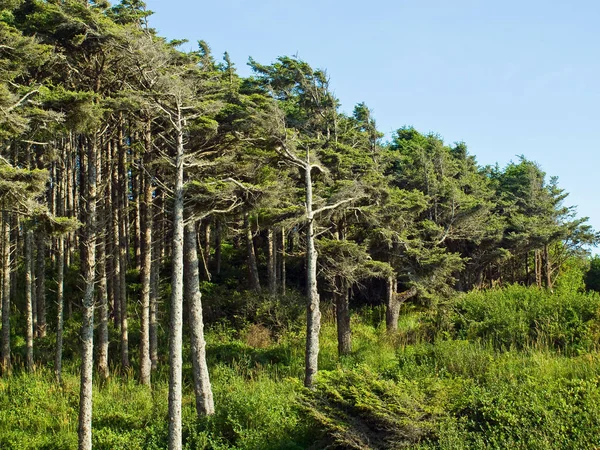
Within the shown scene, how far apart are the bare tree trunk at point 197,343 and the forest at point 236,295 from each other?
0.06 meters

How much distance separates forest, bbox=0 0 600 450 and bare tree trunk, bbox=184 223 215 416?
0.06 metres

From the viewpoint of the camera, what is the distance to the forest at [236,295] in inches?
488

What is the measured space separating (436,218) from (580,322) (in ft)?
36.4

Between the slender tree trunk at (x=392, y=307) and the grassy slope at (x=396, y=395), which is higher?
the slender tree trunk at (x=392, y=307)

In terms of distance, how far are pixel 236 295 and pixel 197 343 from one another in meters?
8.77

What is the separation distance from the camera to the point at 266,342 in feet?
77.3

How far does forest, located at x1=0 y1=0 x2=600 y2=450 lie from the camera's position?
12398mm

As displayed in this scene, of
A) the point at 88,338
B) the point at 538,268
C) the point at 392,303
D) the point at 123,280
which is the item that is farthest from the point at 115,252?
the point at 538,268

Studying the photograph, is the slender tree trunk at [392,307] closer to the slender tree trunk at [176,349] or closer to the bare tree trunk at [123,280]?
the bare tree trunk at [123,280]

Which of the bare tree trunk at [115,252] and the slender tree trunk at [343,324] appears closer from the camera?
the bare tree trunk at [115,252]

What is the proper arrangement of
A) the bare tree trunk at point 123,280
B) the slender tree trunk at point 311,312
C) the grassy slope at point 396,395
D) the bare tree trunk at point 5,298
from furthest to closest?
the bare tree trunk at point 123,280 → the bare tree trunk at point 5,298 → the slender tree trunk at point 311,312 → the grassy slope at point 396,395

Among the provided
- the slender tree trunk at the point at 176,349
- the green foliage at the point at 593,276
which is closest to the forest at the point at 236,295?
the slender tree trunk at the point at 176,349

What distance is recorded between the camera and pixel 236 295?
25.8m

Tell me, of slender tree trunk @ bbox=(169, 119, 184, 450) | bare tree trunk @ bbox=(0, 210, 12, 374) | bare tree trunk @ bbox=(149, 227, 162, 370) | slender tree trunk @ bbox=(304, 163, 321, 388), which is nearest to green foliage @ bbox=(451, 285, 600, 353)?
slender tree trunk @ bbox=(304, 163, 321, 388)
